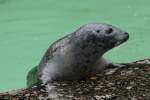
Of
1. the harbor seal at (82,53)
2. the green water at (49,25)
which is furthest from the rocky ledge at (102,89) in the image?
the green water at (49,25)

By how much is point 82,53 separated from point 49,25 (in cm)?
507

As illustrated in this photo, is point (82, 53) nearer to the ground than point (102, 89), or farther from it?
farther from it

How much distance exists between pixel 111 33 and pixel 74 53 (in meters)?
0.39

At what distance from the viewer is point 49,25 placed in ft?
32.6

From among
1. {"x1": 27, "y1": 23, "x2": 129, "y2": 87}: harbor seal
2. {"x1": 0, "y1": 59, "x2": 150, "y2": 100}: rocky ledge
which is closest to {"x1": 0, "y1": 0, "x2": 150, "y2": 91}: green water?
{"x1": 27, "y1": 23, "x2": 129, "y2": 87}: harbor seal

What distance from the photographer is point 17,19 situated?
34.5ft

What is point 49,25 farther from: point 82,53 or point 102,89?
point 102,89

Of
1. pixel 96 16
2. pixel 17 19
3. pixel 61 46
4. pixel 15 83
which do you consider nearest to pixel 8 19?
pixel 17 19

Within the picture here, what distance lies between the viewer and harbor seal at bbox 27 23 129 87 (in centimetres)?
489

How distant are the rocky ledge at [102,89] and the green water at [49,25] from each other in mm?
2560

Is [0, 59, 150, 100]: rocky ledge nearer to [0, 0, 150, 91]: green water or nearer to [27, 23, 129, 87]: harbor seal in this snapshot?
[27, 23, 129, 87]: harbor seal

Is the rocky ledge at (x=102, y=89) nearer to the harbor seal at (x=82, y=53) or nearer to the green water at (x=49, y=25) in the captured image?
the harbor seal at (x=82, y=53)

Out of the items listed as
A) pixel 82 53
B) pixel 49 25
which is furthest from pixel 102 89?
pixel 49 25

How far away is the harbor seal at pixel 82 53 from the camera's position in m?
4.89
